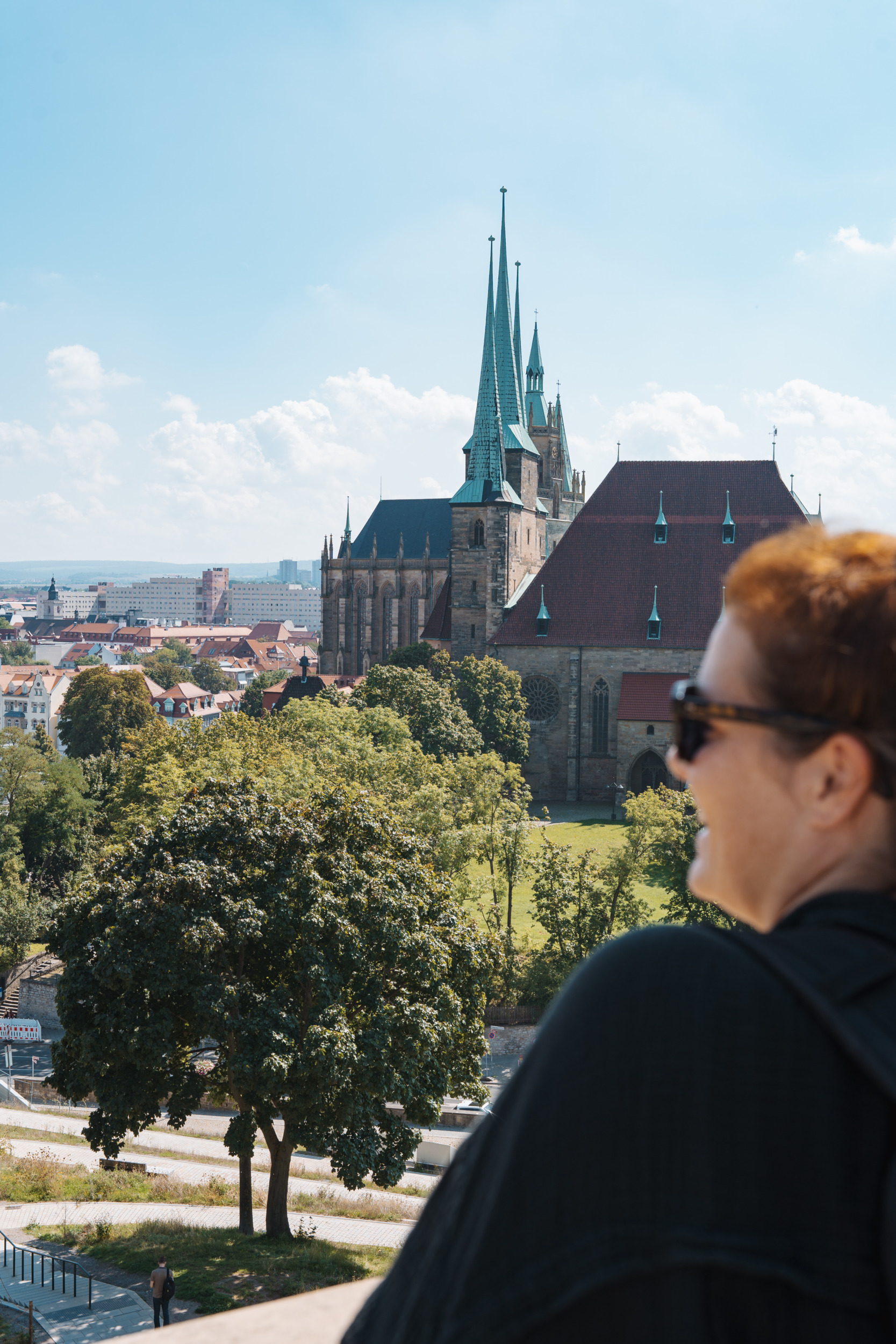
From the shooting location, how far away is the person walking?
13.0 metres

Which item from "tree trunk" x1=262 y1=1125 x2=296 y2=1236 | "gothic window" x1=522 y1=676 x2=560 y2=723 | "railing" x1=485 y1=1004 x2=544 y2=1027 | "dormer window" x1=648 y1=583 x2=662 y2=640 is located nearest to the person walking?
"tree trunk" x1=262 y1=1125 x2=296 y2=1236

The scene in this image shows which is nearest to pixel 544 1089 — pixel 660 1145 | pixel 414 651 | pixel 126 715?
pixel 660 1145

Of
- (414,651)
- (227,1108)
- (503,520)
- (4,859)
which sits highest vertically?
(503,520)

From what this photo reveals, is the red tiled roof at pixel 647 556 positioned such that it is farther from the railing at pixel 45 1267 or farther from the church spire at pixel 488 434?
the railing at pixel 45 1267

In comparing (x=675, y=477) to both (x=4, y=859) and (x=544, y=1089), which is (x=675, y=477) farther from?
(x=544, y=1089)

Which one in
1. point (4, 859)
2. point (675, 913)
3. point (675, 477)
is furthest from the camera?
point (675, 477)

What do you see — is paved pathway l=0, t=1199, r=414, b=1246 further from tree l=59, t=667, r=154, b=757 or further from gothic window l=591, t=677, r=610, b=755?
tree l=59, t=667, r=154, b=757

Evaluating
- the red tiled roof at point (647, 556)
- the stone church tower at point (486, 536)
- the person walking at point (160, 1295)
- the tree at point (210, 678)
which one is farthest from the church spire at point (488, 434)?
the tree at point (210, 678)

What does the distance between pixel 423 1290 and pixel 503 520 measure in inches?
2233

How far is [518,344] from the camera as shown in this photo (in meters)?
71.1

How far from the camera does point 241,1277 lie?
14383 mm

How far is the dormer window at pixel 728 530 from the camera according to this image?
178ft

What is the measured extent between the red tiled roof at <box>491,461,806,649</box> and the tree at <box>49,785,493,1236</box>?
37.7 metres

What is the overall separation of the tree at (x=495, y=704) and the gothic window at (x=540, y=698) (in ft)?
5.04
